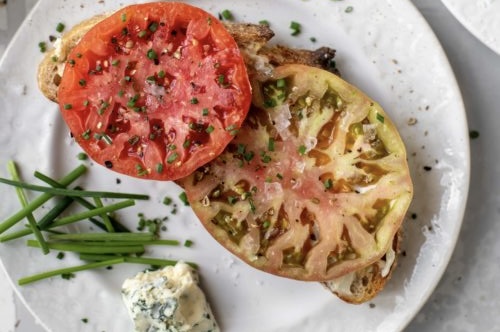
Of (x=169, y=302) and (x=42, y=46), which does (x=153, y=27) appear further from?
(x=169, y=302)

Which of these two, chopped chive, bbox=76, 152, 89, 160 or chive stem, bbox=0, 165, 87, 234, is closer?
chive stem, bbox=0, 165, 87, 234

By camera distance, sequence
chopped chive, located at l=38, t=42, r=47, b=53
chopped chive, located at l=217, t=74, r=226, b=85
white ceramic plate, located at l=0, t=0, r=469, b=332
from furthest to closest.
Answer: chopped chive, located at l=38, t=42, r=47, b=53, white ceramic plate, located at l=0, t=0, r=469, b=332, chopped chive, located at l=217, t=74, r=226, b=85

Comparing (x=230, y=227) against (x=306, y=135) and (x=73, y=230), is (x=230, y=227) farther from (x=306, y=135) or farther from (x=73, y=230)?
(x=73, y=230)

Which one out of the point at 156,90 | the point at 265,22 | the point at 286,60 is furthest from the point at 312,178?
the point at 265,22

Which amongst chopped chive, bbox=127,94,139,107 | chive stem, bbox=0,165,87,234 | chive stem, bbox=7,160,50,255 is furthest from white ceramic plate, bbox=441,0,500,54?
chive stem, bbox=7,160,50,255

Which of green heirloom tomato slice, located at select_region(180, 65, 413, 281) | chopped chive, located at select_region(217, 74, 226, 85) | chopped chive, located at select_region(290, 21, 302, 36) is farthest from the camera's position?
chopped chive, located at select_region(290, 21, 302, 36)

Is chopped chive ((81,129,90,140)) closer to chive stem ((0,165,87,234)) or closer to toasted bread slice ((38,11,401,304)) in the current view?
toasted bread slice ((38,11,401,304))

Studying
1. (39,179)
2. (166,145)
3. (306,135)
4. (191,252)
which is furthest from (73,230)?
(306,135)
